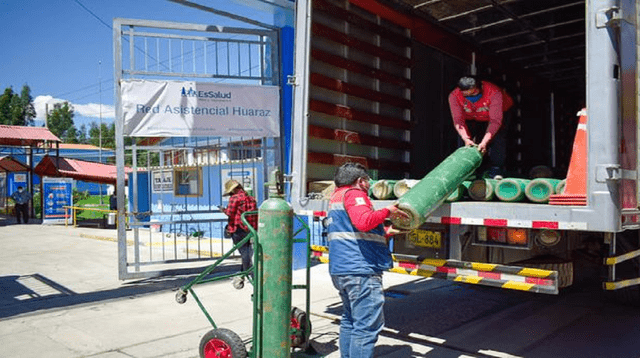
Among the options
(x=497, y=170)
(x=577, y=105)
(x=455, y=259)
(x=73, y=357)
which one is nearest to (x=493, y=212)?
(x=455, y=259)

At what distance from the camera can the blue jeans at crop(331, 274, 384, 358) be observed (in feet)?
12.7

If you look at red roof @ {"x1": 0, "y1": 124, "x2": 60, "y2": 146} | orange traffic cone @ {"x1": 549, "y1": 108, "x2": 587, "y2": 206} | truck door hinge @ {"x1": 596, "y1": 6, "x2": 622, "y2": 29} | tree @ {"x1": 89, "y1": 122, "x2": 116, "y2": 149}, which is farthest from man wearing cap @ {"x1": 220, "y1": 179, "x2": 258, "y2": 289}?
tree @ {"x1": 89, "y1": 122, "x2": 116, "y2": 149}

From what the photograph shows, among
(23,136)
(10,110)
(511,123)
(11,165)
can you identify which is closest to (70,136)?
(10,110)

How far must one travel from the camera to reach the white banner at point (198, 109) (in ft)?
25.2

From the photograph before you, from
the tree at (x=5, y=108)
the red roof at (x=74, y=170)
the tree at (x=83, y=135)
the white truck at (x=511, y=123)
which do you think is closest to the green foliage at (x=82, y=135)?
the tree at (x=83, y=135)

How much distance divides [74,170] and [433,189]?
23.9 m

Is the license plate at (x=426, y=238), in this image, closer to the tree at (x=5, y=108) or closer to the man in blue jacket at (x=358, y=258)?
the man in blue jacket at (x=358, y=258)

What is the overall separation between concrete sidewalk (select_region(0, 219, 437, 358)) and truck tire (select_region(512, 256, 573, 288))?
4.15 ft

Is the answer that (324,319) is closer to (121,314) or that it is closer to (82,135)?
(121,314)

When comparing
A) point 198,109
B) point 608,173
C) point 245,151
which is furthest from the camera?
point 245,151

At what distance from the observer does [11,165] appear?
24297mm

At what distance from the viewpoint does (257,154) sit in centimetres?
887

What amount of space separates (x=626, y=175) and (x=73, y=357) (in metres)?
4.64

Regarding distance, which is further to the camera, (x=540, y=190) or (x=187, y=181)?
(x=187, y=181)
